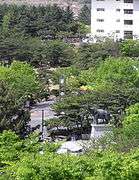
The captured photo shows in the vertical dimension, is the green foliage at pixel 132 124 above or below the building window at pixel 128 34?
below

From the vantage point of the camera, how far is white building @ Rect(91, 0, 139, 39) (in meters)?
57.8

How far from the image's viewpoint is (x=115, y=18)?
58.5 meters

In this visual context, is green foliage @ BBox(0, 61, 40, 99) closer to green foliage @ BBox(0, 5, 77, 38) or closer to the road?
the road

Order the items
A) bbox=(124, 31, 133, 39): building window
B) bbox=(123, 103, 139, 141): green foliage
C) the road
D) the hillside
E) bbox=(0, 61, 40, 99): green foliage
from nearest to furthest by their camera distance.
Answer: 1. bbox=(123, 103, 139, 141): green foliage
2. the road
3. bbox=(0, 61, 40, 99): green foliage
4. bbox=(124, 31, 133, 39): building window
5. the hillside

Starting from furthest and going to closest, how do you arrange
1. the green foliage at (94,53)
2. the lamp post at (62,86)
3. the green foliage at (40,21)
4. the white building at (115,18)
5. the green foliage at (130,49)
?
the green foliage at (40,21)
the white building at (115,18)
the green foliage at (130,49)
the green foliage at (94,53)
the lamp post at (62,86)

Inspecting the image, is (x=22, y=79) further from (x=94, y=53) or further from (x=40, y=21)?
(x=40, y=21)

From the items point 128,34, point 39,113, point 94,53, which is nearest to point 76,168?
point 39,113

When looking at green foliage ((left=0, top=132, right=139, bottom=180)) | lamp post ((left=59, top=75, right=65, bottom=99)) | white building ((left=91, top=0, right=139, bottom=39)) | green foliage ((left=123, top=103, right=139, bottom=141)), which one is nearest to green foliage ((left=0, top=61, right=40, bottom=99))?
lamp post ((left=59, top=75, right=65, bottom=99))

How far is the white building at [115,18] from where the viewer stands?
57.8 meters

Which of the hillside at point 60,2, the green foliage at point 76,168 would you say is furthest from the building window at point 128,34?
the green foliage at point 76,168

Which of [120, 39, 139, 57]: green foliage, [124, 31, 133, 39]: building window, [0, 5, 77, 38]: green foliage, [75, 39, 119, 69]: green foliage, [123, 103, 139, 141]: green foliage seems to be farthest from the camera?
[0, 5, 77, 38]: green foliage

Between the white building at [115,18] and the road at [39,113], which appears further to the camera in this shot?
the white building at [115,18]

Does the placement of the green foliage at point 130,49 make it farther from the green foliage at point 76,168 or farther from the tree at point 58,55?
the green foliage at point 76,168

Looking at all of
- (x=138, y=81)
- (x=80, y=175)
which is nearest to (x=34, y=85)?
(x=138, y=81)
